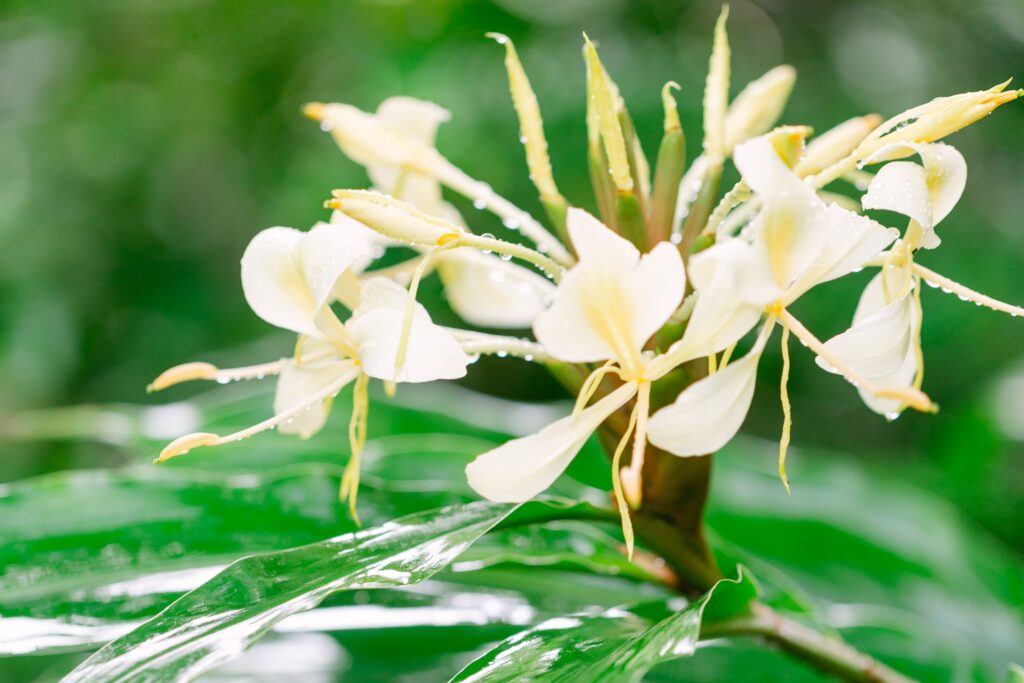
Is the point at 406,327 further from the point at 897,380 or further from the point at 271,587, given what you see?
the point at 897,380

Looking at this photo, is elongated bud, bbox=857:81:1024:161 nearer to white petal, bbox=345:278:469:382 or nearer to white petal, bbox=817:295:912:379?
white petal, bbox=817:295:912:379

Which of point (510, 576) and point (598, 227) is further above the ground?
point (598, 227)

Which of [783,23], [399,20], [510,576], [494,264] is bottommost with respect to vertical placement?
[510,576]

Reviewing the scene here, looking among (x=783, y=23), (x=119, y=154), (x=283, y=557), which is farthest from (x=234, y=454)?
(x=119, y=154)

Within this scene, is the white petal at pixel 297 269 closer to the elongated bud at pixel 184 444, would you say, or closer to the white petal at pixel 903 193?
the elongated bud at pixel 184 444

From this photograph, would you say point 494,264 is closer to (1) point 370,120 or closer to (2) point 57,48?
(1) point 370,120
